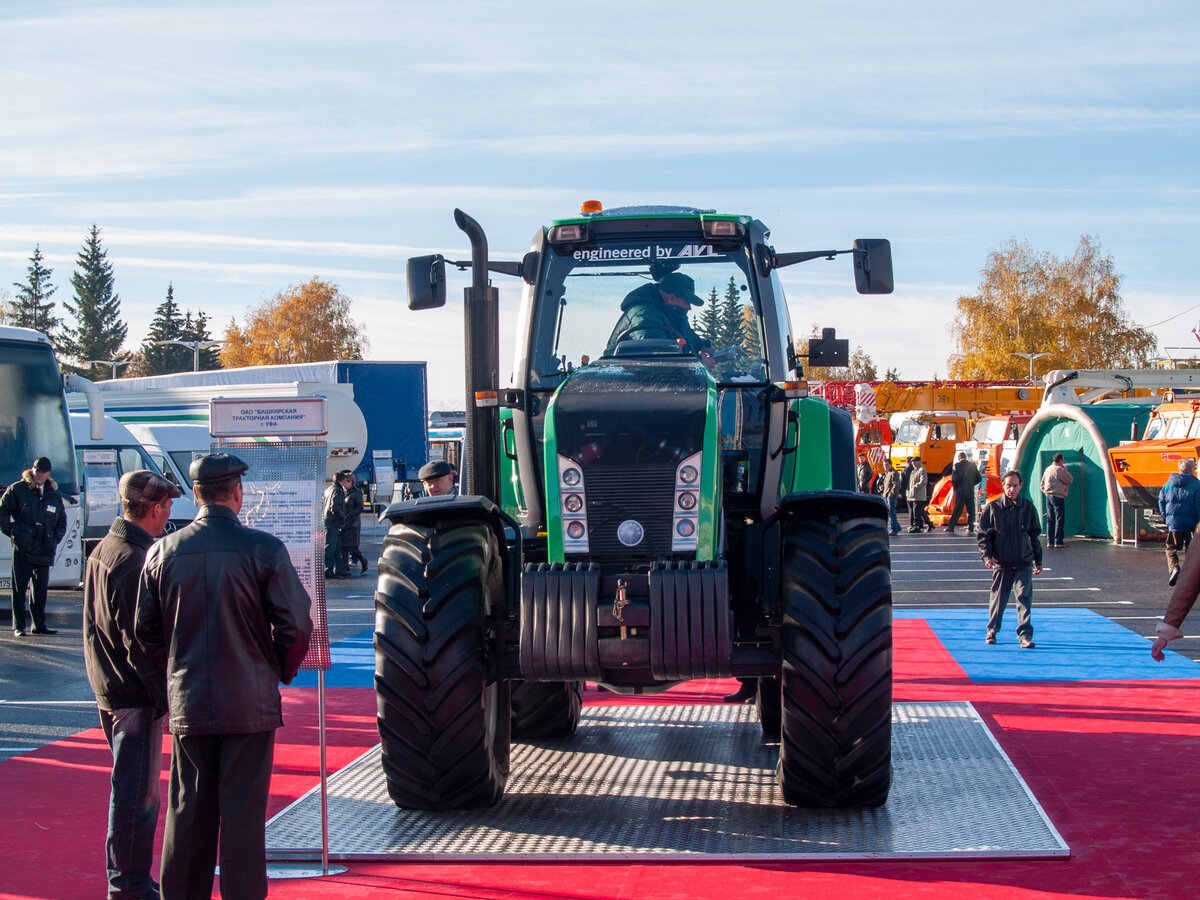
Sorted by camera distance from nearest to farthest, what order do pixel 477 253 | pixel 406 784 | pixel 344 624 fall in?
pixel 406 784
pixel 477 253
pixel 344 624

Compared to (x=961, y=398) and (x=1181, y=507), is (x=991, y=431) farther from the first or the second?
(x=1181, y=507)

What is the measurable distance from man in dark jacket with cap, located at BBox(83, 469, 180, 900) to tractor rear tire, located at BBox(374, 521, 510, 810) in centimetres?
116

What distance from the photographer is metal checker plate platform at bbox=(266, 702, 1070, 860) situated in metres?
5.75

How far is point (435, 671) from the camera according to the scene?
6.07 m

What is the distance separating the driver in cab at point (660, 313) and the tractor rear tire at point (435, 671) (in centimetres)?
162

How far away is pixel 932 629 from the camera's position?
45.6 ft

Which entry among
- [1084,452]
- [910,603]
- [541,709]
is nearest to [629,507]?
[541,709]

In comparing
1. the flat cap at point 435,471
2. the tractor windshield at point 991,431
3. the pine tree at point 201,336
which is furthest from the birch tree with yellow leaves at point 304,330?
the flat cap at point 435,471

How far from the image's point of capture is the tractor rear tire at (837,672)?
19.6 feet

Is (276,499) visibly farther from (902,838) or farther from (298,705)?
(298,705)

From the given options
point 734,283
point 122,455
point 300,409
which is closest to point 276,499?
point 300,409

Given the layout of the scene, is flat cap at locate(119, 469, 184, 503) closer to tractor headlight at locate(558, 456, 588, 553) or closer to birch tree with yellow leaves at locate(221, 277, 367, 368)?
tractor headlight at locate(558, 456, 588, 553)

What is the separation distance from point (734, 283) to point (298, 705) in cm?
512

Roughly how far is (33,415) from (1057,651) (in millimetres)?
12206
